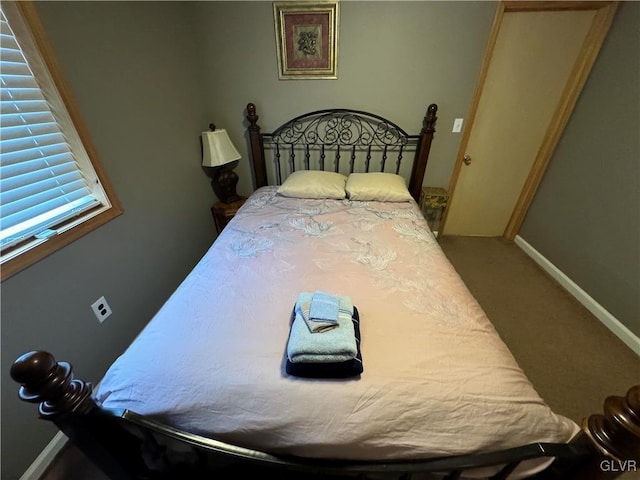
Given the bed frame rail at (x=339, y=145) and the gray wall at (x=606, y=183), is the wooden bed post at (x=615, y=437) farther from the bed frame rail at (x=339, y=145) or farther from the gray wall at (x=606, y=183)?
the bed frame rail at (x=339, y=145)

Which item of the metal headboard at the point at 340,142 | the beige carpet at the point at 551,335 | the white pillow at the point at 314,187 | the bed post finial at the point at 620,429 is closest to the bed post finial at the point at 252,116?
the metal headboard at the point at 340,142

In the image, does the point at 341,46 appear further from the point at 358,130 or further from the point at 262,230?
the point at 262,230

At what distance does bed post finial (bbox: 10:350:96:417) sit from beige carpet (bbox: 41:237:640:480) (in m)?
0.92

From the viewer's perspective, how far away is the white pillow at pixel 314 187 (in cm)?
217

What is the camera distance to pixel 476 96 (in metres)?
2.16

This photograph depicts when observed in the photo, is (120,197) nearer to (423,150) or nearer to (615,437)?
(615,437)

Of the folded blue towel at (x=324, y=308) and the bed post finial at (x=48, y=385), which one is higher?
the bed post finial at (x=48, y=385)

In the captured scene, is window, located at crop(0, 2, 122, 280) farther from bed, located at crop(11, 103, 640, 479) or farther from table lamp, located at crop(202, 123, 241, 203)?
table lamp, located at crop(202, 123, 241, 203)

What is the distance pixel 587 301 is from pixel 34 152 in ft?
11.7

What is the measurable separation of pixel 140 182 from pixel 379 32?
203 centimetres

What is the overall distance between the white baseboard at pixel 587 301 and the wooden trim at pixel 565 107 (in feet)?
1.17

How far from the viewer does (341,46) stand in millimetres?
2033

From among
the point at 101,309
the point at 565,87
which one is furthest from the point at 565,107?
the point at 101,309

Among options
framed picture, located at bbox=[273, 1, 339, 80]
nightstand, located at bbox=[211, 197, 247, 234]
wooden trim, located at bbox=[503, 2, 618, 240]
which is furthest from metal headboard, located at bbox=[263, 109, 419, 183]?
wooden trim, located at bbox=[503, 2, 618, 240]
